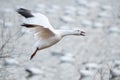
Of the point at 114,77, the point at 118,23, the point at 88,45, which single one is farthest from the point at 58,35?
the point at 118,23

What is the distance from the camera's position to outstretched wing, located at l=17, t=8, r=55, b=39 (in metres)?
5.49

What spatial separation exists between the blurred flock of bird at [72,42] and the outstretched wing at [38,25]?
8.18 ft

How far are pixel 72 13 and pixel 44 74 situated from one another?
424 centimetres

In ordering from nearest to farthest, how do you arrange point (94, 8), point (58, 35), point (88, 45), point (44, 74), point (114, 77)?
point (58, 35) < point (114, 77) < point (44, 74) < point (88, 45) < point (94, 8)

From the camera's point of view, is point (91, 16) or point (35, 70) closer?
point (35, 70)

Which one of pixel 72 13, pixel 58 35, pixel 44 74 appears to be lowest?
pixel 44 74

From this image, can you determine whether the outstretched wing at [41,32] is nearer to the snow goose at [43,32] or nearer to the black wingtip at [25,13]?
the snow goose at [43,32]

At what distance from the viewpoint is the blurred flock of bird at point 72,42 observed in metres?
10.4

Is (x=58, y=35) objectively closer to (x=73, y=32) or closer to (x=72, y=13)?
(x=73, y=32)

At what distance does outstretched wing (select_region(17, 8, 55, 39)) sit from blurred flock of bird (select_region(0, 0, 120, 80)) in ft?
8.18

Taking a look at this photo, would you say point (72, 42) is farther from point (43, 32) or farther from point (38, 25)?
point (38, 25)

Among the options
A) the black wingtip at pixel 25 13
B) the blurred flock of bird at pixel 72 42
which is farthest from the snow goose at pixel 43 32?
the blurred flock of bird at pixel 72 42

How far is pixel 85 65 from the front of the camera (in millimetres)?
11430

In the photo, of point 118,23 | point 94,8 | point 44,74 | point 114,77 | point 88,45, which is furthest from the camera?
point 94,8
